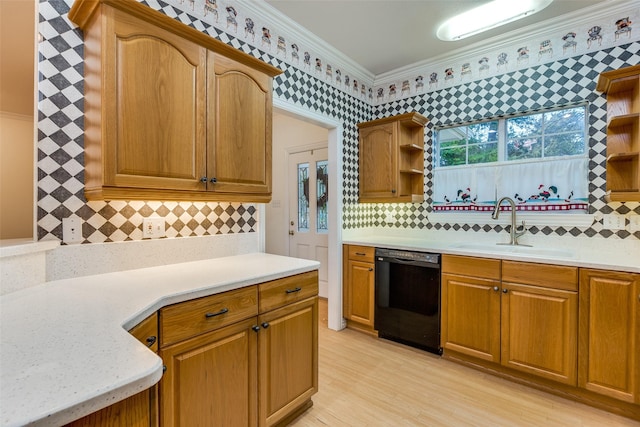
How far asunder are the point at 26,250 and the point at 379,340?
2.69 metres

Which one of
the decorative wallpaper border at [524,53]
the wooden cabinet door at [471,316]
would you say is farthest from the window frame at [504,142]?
the wooden cabinet door at [471,316]

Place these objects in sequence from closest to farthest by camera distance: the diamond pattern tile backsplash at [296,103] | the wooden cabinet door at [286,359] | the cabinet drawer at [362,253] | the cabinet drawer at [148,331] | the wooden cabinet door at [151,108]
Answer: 1. the cabinet drawer at [148,331]
2. the wooden cabinet door at [151,108]
3. the diamond pattern tile backsplash at [296,103]
4. the wooden cabinet door at [286,359]
5. the cabinet drawer at [362,253]

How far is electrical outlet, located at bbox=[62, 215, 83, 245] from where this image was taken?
148 cm

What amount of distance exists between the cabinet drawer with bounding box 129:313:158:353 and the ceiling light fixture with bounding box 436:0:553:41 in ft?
9.44

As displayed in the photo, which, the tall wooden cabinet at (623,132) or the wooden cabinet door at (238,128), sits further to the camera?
the tall wooden cabinet at (623,132)

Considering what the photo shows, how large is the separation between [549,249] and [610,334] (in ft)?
2.68

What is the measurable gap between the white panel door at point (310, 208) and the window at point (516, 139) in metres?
1.57

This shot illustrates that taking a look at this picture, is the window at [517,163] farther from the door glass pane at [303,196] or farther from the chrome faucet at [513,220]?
the door glass pane at [303,196]

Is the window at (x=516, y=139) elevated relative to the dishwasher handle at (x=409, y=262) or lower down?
elevated

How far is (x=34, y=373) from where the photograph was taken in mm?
633

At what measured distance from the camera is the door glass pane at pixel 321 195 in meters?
4.15

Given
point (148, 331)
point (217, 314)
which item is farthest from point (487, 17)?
point (148, 331)

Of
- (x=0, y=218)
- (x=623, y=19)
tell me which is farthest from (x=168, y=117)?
(x=0, y=218)

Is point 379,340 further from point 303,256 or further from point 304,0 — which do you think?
point 304,0
